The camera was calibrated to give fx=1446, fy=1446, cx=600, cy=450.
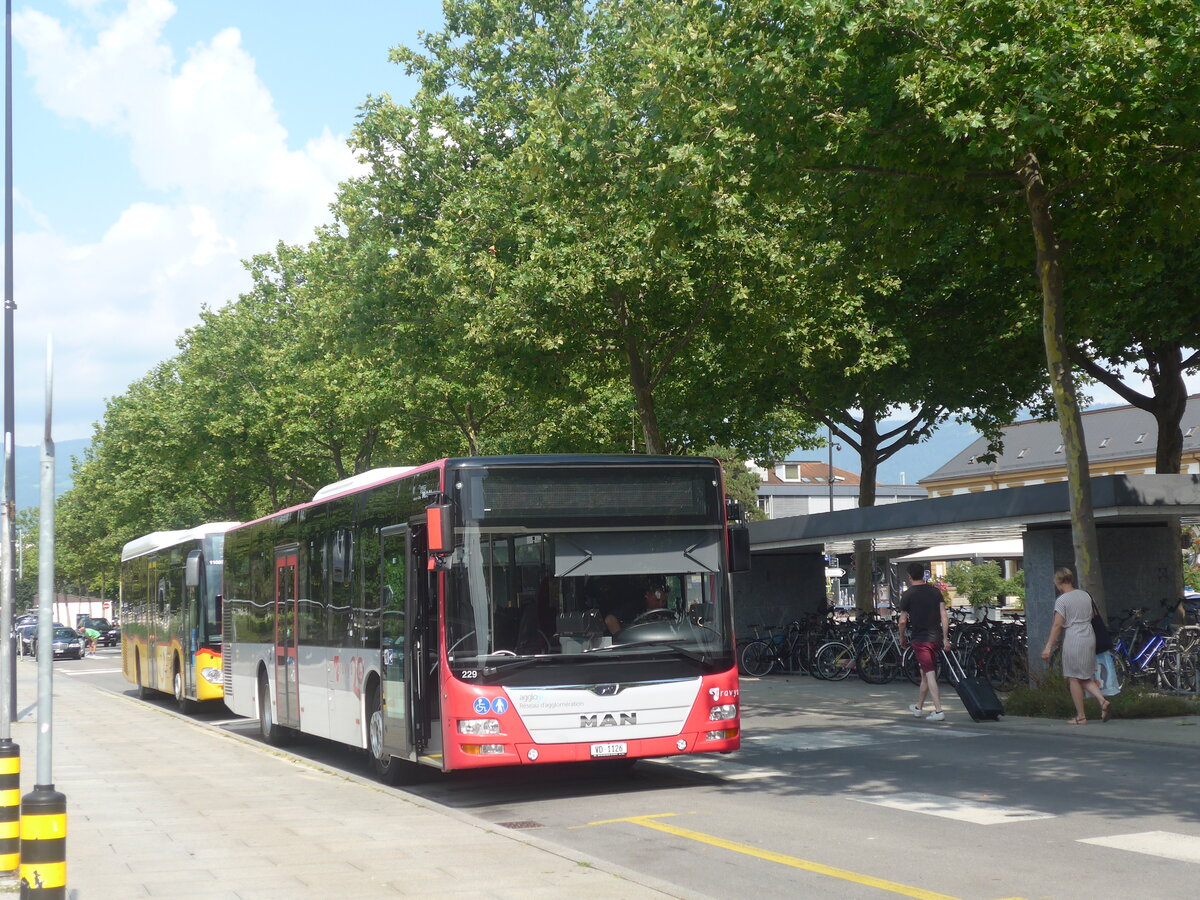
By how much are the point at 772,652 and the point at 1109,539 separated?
25.9ft

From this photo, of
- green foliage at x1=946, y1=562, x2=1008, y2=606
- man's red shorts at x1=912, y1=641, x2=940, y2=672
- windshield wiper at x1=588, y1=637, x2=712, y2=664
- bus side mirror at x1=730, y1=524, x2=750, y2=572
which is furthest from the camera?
green foliage at x1=946, y1=562, x2=1008, y2=606

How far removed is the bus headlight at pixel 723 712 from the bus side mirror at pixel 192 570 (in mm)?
13859

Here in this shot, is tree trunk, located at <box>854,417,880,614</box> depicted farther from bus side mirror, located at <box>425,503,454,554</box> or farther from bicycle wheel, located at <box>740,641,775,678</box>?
bus side mirror, located at <box>425,503,454,554</box>

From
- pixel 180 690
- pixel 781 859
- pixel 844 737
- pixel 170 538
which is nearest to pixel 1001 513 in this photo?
pixel 844 737

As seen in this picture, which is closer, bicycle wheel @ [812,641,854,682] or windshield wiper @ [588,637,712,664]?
windshield wiper @ [588,637,712,664]

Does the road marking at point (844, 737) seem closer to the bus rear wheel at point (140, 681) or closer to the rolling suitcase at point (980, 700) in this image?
the rolling suitcase at point (980, 700)

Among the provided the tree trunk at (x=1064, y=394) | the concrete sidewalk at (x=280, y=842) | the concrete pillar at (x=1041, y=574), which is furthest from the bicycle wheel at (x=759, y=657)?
the concrete sidewalk at (x=280, y=842)

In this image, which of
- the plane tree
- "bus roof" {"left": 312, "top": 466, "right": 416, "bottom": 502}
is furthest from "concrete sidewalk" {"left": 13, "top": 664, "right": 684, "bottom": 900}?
the plane tree

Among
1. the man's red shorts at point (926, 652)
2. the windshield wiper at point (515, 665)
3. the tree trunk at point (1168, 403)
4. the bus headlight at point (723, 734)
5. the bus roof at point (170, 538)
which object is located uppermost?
the tree trunk at point (1168, 403)

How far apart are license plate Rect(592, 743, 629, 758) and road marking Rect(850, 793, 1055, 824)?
181 cm

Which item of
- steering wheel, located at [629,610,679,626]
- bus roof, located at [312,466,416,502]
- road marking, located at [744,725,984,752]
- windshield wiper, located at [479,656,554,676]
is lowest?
road marking, located at [744,725,984,752]

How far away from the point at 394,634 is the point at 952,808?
4.99 metres

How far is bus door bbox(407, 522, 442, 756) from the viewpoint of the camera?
463 inches

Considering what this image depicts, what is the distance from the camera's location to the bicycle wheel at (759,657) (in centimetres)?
2702
